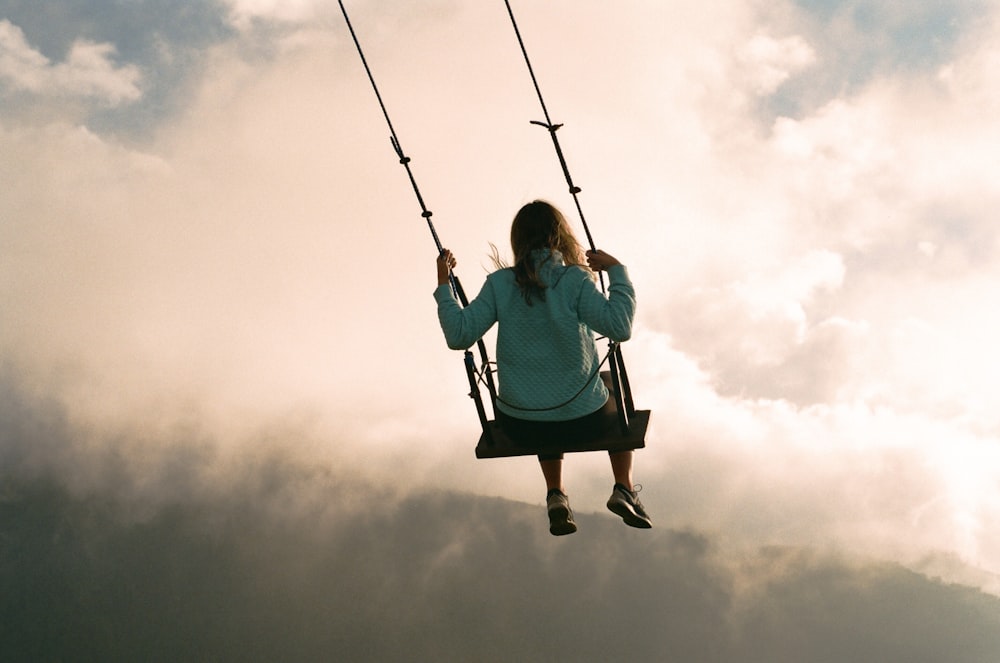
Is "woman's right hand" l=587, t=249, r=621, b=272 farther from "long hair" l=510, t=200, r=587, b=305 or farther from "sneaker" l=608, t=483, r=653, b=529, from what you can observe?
"sneaker" l=608, t=483, r=653, b=529

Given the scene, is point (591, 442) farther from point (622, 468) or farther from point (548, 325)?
point (548, 325)

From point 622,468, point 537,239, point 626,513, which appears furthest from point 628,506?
point 537,239

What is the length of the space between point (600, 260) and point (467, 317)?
0.73 meters

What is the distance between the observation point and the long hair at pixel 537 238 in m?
4.29

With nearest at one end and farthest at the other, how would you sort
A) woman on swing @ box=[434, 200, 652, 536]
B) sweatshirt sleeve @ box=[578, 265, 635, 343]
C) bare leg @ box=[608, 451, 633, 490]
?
sweatshirt sleeve @ box=[578, 265, 635, 343] → woman on swing @ box=[434, 200, 652, 536] → bare leg @ box=[608, 451, 633, 490]

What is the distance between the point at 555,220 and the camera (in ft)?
14.3

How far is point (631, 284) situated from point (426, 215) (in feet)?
4.53

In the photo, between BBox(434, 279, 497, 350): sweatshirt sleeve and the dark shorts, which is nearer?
BBox(434, 279, 497, 350): sweatshirt sleeve

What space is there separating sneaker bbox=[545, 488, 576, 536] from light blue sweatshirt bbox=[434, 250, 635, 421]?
0.49 meters

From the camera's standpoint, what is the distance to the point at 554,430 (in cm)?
448

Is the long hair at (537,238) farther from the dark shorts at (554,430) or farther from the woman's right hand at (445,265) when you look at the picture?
the dark shorts at (554,430)

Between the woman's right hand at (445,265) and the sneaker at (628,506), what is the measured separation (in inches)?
56.3

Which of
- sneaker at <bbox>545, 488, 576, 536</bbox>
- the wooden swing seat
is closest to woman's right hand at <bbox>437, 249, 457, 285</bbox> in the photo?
the wooden swing seat

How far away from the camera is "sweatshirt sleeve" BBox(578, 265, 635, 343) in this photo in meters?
4.09
